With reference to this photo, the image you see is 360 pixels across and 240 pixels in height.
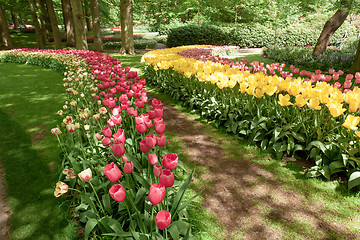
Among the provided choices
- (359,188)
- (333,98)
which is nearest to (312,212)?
(359,188)

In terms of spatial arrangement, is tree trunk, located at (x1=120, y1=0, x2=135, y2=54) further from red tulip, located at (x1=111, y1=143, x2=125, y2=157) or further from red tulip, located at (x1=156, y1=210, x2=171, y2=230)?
red tulip, located at (x1=156, y1=210, x2=171, y2=230)

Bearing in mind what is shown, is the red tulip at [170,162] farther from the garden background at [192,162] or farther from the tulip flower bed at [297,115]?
the tulip flower bed at [297,115]

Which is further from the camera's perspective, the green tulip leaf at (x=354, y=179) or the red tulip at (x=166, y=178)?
the green tulip leaf at (x=354, y=179)

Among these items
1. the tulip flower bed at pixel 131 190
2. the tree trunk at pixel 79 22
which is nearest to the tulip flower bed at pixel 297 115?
the tulip flower bed at pixel 131 190

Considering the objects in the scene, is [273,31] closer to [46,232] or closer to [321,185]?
[321,185]

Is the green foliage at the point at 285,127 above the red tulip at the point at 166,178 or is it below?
below

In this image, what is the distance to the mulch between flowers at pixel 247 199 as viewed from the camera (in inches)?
95.0

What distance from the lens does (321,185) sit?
2938 mm

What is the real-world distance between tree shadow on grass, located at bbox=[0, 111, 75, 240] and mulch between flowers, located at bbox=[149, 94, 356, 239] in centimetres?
169

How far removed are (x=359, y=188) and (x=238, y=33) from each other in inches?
764

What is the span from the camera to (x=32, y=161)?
12.5ft

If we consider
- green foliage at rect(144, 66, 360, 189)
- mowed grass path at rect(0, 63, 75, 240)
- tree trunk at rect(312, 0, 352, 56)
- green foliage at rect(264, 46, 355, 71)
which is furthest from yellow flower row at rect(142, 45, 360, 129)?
tree trunk at rect(312, 0, 352, 56)

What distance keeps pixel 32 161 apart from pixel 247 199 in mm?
3506

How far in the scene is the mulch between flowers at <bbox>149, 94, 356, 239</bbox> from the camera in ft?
7.91
